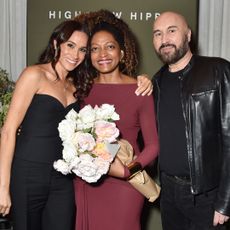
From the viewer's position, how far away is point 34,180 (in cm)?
258

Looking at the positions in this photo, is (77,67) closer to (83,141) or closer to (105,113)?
(105,113)

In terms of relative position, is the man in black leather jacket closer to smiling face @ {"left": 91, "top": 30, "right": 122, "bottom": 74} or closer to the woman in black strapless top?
smiling face @ {"left": 91, "top": 30, "right": 122, "bottom": 74}

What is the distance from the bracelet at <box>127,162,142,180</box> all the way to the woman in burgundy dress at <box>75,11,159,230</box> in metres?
0.10

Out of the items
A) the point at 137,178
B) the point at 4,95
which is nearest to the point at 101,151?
the point at 137,178

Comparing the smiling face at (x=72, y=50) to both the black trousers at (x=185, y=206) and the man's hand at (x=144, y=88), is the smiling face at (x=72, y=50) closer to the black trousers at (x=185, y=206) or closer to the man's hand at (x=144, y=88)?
the man's hand at (x=144, y=88)

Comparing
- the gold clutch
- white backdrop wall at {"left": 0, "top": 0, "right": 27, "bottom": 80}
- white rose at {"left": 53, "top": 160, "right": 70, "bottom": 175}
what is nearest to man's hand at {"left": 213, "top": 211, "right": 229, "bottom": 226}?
the gold clutch

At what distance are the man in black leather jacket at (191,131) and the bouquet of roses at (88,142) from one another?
1.81ft

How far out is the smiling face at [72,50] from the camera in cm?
275

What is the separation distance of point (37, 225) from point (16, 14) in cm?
218

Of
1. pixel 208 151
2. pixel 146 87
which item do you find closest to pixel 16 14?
pixel 146 87

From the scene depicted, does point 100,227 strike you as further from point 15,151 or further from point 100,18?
point 100,18

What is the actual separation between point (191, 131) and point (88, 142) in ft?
2.47

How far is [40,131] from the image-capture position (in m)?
2.59

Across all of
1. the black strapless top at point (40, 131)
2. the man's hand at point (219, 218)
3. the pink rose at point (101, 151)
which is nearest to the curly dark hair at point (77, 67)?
the black strapless top at point (40, 131)
